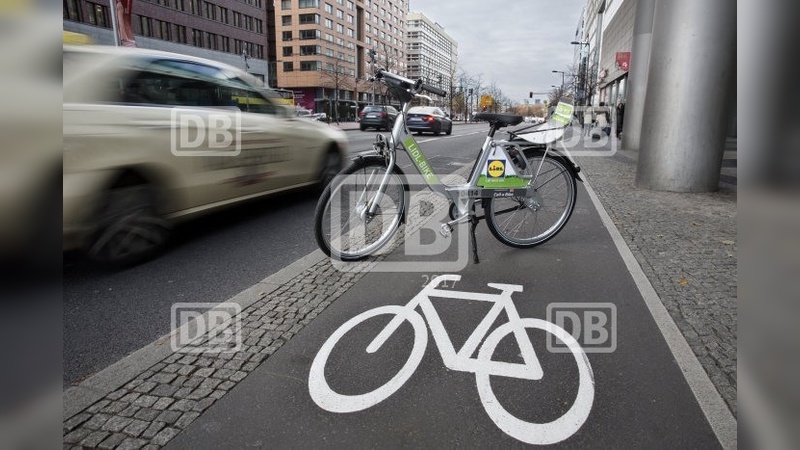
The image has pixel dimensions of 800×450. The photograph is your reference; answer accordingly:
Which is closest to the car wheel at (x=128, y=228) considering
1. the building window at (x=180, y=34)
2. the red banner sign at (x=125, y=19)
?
the red banner sign at (x=125, y=19)

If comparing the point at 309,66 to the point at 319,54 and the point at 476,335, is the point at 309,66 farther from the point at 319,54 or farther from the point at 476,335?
the point at 476,335

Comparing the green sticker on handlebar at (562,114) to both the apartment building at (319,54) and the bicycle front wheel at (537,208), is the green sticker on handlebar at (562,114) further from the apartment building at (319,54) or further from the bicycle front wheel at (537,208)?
the apartment building at (319,54)

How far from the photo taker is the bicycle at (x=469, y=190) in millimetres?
4465

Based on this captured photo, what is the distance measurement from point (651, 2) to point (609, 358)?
15899mm

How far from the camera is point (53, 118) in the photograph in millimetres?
522

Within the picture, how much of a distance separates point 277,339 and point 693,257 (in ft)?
12.8

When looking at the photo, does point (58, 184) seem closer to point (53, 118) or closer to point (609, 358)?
point (53, 118)

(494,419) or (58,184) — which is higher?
(58,184)

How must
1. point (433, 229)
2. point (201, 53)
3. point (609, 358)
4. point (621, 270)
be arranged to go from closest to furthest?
point (609, 358) → point (621, 270) → point (433, 229) → point (201, 53)

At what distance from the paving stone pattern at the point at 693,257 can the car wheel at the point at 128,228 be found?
431 cm

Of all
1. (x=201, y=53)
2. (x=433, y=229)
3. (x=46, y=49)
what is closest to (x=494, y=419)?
(x=46, y=49)

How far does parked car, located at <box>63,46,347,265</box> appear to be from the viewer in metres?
3.96

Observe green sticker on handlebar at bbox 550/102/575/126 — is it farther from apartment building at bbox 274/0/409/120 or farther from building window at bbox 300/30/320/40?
building window at bbox 300/30/320/40

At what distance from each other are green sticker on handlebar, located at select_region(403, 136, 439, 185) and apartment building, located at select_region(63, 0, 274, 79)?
157 ft
